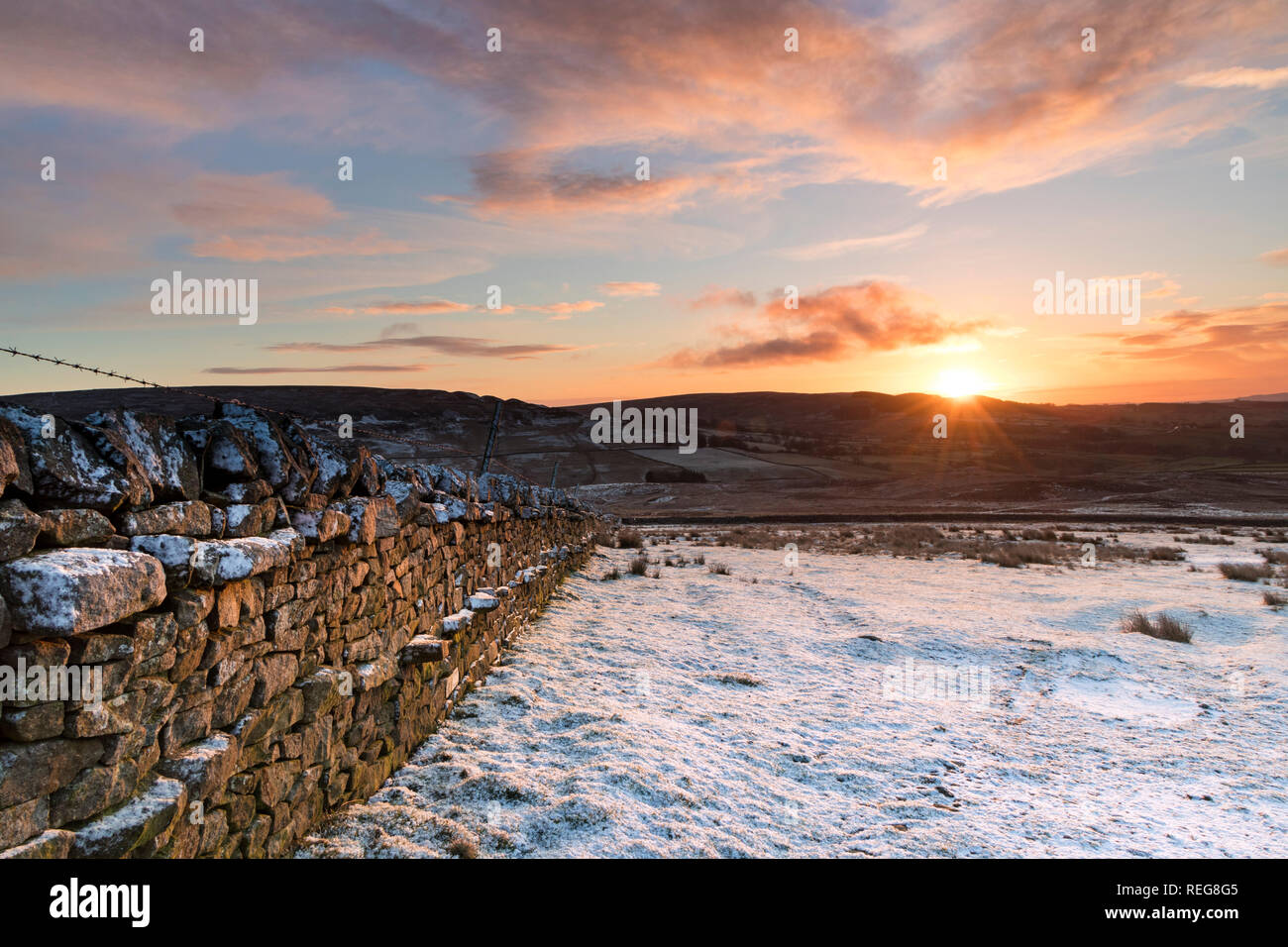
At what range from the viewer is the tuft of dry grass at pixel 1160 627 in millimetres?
10656

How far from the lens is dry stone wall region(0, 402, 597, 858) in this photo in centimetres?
211

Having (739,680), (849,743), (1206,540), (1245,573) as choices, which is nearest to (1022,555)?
(1245,573)

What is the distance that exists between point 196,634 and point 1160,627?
12799 mm

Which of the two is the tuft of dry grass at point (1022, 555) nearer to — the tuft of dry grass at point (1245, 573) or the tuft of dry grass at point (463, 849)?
the tuft of dry grass at point (1245, 573)

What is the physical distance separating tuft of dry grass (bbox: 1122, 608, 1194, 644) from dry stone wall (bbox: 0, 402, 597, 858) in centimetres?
1075

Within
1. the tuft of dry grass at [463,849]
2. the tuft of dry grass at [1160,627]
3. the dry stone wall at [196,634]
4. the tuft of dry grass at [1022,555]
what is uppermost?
the dry stone wall at [196,634]

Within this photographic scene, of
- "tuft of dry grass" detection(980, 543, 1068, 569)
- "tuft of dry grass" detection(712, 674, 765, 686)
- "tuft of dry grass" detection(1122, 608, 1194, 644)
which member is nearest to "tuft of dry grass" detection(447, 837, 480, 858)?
"tuft of dry grass" detection(712, 674, 765, 686)

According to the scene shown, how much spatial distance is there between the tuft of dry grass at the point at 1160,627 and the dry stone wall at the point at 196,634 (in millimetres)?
10754

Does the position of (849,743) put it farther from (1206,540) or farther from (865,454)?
(865,454)

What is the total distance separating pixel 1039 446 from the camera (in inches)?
3521

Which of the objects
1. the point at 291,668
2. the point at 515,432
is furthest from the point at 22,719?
the point at 515,432

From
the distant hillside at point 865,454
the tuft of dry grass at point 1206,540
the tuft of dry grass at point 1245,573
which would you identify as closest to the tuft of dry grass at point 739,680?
the distant hillside at point 865,454
